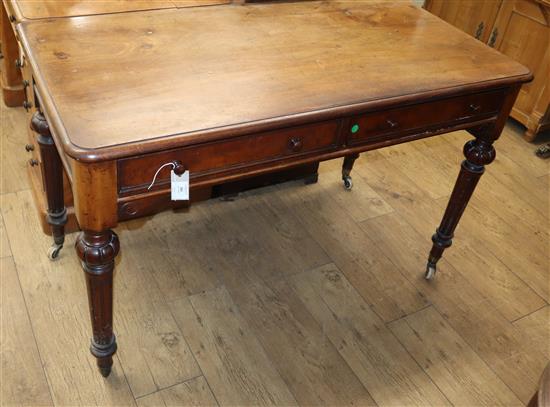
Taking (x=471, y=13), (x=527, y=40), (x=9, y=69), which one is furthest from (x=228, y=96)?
(x=471, y=13)

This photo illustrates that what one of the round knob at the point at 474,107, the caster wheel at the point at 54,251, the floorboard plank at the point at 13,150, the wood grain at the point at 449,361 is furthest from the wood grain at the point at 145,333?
the round knob at the point at 474,107

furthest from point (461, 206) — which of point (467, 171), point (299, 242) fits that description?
point (299, 242)

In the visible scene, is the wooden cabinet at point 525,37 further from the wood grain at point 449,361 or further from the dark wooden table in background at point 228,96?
the wood grain at point 449,361

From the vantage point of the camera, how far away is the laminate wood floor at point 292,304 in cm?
175

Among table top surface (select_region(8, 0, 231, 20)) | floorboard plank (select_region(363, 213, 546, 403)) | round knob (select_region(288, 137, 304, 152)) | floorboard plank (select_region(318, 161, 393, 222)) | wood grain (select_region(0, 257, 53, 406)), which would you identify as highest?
table top surface (select_region(8, 0, 231, 20))

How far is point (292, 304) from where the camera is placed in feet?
6.60

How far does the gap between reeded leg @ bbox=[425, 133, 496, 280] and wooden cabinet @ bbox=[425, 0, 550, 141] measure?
1304 mm

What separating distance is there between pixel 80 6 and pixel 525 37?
2237 mm

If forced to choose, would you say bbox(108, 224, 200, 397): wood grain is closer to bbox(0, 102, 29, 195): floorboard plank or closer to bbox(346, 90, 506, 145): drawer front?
bbox(0, 102, 29, 195): floorboard plank

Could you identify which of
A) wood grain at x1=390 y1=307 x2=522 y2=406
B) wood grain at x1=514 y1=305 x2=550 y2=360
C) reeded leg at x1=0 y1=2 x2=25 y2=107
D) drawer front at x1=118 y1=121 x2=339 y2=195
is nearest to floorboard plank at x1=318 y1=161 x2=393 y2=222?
wood grain at x1=390 y1=307 x2=522 y2=406

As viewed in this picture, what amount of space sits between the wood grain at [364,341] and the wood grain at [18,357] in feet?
2.82

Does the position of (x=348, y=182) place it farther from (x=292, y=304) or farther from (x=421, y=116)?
(x=421, y=116)

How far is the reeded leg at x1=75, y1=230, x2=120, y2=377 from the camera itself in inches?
→ 53.4

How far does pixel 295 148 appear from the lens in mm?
1447
